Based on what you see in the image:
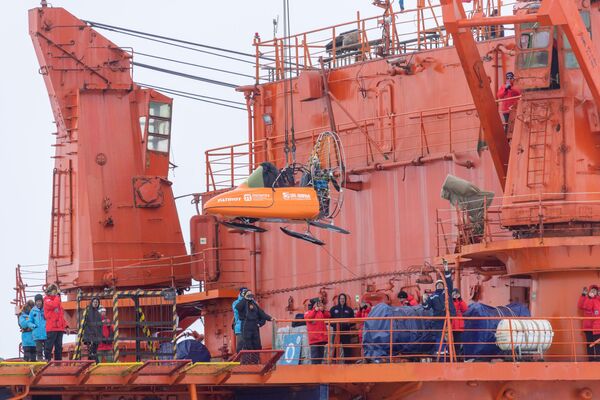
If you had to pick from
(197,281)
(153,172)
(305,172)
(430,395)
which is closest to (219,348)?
(197,281)

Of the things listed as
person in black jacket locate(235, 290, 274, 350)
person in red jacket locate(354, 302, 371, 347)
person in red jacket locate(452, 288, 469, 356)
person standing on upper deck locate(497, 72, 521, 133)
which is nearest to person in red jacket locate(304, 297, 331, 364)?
person in red jacket locate(354, 302, 371, 347)

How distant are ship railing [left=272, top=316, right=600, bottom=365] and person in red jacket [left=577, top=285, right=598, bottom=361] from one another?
0.03 m

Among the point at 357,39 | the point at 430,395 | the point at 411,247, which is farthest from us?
the point at 357,39

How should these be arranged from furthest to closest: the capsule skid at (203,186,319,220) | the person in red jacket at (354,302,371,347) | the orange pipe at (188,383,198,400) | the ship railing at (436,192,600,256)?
1. the person in red jacket at (354,302,371,347)
2. the capsule skid at (203,186,319,220)
3. the ship railing at (436,192,600,256)
4. the orange pipe at (188,383,198,400)

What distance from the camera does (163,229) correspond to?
36406 millimetres

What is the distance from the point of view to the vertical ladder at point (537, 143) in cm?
2619

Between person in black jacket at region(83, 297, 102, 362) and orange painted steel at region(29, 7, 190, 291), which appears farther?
orange painted steel at region(29, 7, 190, 291)

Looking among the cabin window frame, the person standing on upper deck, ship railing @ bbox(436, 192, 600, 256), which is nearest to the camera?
ship railing @ bbox(436, 192, 600, 256)

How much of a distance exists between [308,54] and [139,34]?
16.2 feet

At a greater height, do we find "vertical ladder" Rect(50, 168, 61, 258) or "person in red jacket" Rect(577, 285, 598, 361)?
"vertical ladder" Rect(50, 168, 61, 258)

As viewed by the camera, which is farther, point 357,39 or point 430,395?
point 357,39

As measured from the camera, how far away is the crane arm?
26.9 metres

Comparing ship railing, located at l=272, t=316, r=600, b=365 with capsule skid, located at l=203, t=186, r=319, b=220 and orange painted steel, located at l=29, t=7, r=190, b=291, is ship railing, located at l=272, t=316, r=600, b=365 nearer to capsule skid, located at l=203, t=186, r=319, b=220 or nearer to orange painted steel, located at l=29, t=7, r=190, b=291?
capsule skid, located at l=203, t=186, r=319, b=220

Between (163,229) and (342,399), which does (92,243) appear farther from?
(342,399)
